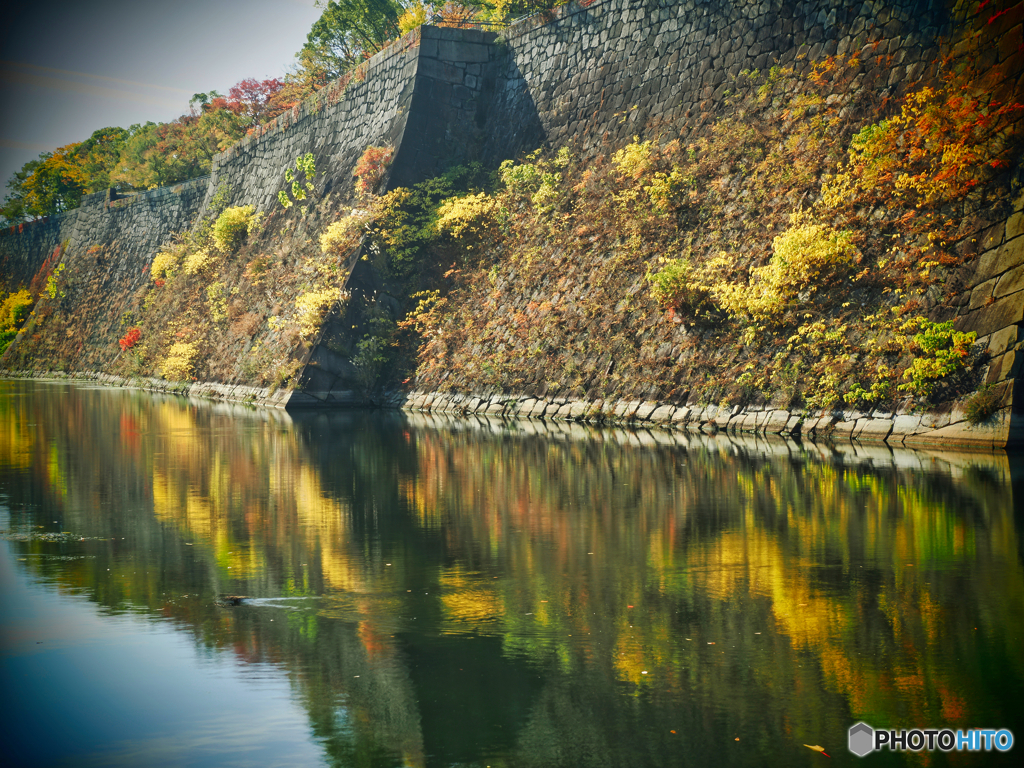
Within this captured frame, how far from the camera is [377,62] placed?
30.2 m

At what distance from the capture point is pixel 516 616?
5441mm

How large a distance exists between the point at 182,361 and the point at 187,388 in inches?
47.6

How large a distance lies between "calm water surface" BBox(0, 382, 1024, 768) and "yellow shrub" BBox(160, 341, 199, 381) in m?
A: 23.4

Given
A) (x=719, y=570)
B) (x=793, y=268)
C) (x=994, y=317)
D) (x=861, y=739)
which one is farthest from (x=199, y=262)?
(x=861, y=739)

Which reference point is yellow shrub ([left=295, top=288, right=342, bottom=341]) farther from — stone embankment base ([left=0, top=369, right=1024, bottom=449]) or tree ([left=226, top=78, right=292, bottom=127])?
tree ([left=226, top=78, right=292, bottom=127])

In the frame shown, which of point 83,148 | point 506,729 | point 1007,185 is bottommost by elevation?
point 506,729

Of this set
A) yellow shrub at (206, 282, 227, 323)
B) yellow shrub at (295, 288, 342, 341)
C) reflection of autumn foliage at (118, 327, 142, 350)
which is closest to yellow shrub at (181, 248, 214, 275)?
yellow shrub at (206, 282, 227, 323)

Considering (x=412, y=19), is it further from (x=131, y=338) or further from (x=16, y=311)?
(x=16, y=311)

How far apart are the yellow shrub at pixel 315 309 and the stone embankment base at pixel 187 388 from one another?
5.80ft

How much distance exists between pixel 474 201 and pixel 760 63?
9055 mm

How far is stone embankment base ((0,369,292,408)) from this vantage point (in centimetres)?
2611

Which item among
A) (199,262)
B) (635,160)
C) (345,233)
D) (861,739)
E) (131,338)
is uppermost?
(199,262)

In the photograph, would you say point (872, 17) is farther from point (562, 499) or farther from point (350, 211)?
point (350, 211)

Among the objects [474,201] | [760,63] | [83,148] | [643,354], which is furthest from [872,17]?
[83,148]
